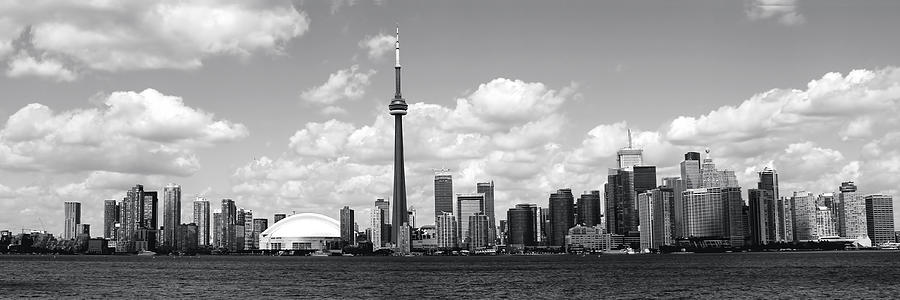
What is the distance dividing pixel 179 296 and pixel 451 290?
31480 millimetres

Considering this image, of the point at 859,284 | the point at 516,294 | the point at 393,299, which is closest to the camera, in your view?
the point at 393,299

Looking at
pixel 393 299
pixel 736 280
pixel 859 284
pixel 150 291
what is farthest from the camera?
pixel 736 280

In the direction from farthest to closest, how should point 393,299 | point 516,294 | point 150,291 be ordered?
point 150,291 → point 516,294 → point 393,299

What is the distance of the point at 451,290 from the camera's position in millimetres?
119750

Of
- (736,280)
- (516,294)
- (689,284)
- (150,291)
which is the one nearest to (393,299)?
(516,294)

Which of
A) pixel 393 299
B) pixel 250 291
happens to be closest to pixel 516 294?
pixel 393 299

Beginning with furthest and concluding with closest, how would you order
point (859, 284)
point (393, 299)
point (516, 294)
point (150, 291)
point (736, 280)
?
point (736, 280) → point (859, 284) → point (150, 291) → point (516, 294) → point (393, 299)

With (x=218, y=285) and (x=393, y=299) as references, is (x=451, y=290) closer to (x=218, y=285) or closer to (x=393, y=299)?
(x=393, y=299)

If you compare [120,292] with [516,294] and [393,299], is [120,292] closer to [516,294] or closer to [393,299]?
[393,299]

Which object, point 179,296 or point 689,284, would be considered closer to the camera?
point 179,296

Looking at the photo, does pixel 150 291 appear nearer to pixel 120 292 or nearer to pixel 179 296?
pixel 120 292

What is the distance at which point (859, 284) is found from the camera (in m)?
129

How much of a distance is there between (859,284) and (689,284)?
21376 mm

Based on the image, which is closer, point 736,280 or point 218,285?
point 218,285
